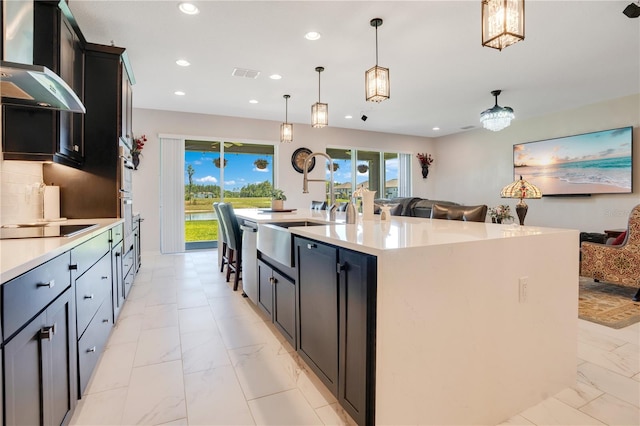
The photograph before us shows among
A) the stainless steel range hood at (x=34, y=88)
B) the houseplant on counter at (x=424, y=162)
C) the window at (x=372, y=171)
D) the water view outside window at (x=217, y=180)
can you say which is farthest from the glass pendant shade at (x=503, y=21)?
the houseplant on counter at (x=424, y=162)

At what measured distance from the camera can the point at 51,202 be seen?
8.80 ft

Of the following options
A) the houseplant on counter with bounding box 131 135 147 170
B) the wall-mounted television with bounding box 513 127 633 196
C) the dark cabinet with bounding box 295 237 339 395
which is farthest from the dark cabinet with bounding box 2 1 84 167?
the wall-mounted television with bounding box 513 127 633 196

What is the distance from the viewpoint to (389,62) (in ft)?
13.0

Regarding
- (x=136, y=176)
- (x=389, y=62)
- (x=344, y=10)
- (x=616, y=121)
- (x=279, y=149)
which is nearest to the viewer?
(x=344, y=10)

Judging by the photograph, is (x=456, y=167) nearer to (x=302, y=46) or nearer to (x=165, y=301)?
(x=302, y=46)

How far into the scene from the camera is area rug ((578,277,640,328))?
2.89 metres

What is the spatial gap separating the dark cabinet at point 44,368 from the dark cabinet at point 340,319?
3.68ft

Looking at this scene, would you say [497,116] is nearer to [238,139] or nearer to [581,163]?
[581,163]

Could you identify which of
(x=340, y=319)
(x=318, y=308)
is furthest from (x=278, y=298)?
(x=340, y=319)

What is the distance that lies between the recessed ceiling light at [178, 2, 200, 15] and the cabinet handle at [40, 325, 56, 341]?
8.81 ft

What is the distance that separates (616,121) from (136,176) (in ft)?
28.0

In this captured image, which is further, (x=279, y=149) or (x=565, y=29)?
(x=279, y=149)

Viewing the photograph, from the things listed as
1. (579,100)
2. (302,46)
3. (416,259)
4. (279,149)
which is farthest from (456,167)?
(416,259)

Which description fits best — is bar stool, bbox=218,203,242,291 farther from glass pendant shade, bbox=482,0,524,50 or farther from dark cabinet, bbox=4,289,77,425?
glass pendant shade, bbox=482,0,524,50
